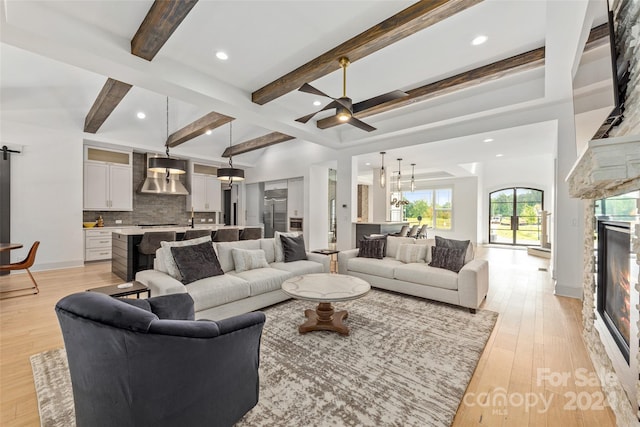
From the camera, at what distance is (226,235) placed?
554cm

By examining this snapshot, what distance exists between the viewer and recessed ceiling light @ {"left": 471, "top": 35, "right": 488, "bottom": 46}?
2.88 meters

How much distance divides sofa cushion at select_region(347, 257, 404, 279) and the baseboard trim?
2.26 metres

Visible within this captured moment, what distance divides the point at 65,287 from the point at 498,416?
19.1 feet

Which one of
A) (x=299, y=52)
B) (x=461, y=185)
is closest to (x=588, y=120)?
(x=299, y=52)

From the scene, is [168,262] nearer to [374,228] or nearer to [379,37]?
[379,37]

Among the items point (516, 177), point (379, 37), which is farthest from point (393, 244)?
→ point (516, 177)

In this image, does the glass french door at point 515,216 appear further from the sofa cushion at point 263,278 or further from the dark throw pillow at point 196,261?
the dark throw pillow at point 196,261

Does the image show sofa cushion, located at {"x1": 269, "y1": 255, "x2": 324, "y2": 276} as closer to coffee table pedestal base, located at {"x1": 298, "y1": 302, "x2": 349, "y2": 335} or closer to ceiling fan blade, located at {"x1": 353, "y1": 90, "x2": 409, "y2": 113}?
coffee table pedestal base, located at {"x1": 298, "y1": 302, "x2": 349, "y2": 335}

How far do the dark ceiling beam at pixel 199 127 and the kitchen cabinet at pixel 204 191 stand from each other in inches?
57.8

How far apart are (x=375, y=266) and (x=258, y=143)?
16.1 feet

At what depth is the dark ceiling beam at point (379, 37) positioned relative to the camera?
2.29 metres

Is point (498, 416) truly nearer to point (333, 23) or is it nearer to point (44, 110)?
point (333, 23)

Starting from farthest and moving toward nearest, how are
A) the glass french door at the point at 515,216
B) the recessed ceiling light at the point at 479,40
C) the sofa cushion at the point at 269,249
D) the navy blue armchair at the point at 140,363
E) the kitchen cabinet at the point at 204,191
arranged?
the glass french door at the point at 515,216, the kitchen cabinet at the point at 204,191, the sofa cushion at the point at 269,249, the recessed ceiling light at the point at 479,40, the navy blue armchair at the point at 140,363

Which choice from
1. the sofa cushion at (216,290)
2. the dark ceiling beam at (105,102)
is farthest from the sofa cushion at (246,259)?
the dark ceiling beam at (105,102)
